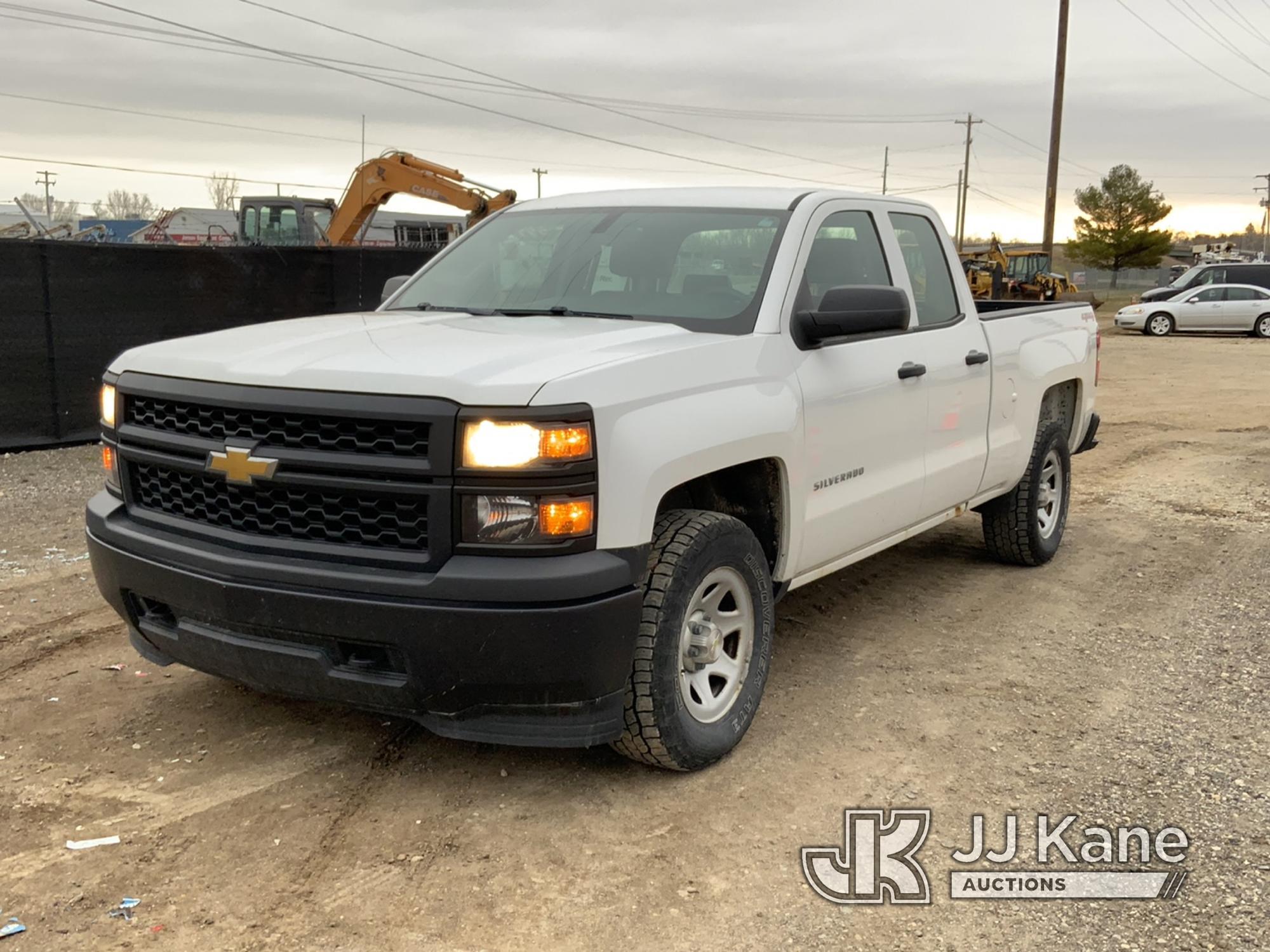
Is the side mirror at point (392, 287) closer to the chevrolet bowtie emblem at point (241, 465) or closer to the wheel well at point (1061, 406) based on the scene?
the chevrolet bowtie emblem at point (241, 465)

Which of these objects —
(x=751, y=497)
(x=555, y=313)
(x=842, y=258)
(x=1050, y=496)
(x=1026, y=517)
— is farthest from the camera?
(x=1050, y=496)

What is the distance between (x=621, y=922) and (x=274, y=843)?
1101 mm

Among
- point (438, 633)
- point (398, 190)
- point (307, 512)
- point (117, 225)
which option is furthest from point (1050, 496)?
point (117, 225)

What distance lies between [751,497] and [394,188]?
697 inches

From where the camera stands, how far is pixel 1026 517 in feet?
21.6

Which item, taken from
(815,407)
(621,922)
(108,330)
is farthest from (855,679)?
(108,330)

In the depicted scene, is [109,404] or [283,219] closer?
[109,404]

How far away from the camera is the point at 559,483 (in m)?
3.31

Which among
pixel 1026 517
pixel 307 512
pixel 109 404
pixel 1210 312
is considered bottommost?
pixel 1026 517

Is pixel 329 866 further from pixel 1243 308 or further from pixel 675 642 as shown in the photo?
pixel 1243 308

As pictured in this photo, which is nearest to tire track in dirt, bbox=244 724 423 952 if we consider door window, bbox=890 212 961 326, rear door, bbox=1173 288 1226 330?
door window, bbox=890 212 961 326

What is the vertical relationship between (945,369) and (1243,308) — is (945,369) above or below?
above

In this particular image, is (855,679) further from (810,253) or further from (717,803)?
(810,253)

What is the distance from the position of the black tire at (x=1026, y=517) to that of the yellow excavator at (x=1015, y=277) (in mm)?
27487
